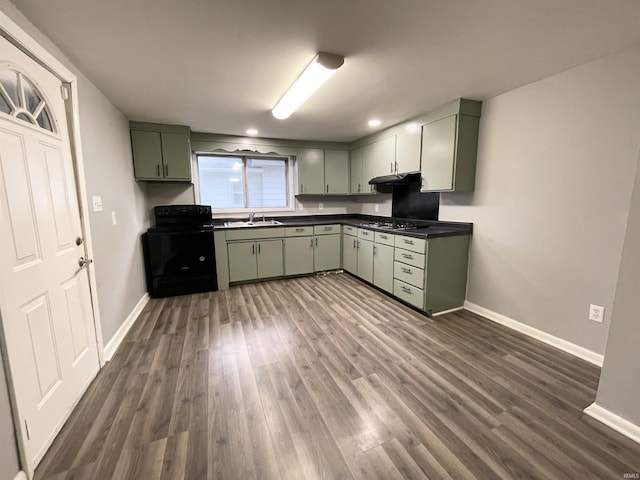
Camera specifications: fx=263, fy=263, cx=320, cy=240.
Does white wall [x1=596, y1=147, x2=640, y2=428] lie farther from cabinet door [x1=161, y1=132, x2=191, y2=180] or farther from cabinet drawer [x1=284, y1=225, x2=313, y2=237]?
cabinet door [x1=161, y1=132, x2=191, y2=180]

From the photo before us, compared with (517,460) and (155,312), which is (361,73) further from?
(155,312)

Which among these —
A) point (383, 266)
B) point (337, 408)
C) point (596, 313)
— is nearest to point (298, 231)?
point (383, 266)

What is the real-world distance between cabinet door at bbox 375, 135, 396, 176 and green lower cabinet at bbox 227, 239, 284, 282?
1860 mm

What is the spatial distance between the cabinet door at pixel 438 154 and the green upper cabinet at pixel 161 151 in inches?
122

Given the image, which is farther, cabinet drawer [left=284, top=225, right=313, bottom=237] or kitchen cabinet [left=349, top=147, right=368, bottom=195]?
kitchen cabinet [left=349, top=147, right=368, bottom=195]

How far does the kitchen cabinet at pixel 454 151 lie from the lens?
8.91 ft

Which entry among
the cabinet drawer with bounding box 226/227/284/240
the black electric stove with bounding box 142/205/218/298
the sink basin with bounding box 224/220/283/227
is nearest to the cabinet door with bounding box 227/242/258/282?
the cabinet drawer with bounding box 226/227/284/240

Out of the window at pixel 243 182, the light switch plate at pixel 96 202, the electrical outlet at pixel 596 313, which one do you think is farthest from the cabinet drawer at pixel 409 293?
the light switch plate at pixel 96 202

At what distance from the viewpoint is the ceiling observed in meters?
1.37

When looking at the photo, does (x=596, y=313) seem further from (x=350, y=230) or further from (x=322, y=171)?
(x=322, y=171)

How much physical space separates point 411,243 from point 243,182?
296 cm

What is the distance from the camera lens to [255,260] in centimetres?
396

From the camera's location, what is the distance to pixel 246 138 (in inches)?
163

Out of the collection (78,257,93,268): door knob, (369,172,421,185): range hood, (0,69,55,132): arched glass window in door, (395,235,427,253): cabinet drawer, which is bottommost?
(395,235,427,253): cabinet drawer
